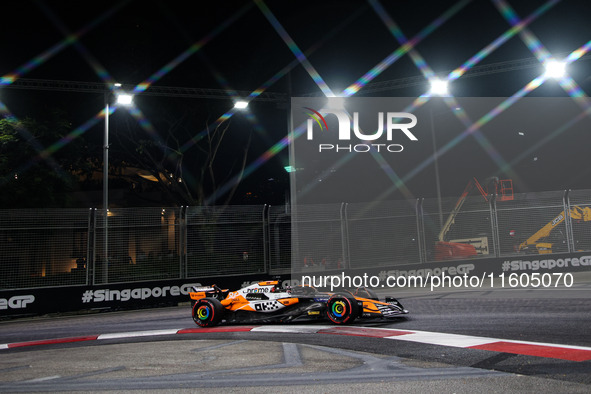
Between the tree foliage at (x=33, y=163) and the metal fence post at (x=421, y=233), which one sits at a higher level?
the tree foliage at (x=33, y=163)

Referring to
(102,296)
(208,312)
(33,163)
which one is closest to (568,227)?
(208,312)

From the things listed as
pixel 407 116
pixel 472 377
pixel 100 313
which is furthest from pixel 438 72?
pixel 472 377

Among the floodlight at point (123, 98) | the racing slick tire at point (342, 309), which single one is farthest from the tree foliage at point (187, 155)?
the racing slick tire at point (342, 309)

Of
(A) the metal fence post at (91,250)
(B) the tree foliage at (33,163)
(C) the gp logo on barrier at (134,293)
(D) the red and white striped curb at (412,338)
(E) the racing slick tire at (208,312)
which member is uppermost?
(B) the tree foliage at (33,163)

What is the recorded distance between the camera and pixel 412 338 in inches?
274

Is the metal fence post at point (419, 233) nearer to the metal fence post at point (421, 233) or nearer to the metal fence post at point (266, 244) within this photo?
the metal fence post at point (421, 233)

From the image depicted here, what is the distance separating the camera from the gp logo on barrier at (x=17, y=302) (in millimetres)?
12559

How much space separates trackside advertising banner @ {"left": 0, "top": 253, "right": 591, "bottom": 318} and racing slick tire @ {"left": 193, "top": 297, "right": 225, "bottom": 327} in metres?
4.66

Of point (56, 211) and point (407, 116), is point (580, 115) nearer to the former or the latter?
point (407, 116)

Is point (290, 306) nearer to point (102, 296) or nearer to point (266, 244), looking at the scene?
point (266, 244)

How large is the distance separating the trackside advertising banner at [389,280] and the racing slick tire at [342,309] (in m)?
5.95

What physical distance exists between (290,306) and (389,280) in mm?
7088

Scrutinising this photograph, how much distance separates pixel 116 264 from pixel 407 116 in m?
15.5

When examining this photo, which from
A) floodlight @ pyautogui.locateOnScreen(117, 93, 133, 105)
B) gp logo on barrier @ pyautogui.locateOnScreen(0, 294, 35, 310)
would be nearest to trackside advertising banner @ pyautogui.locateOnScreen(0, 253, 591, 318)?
gp logo on barrier @ pyautogui.locateOnScreen(0, 294, 35, 310)
